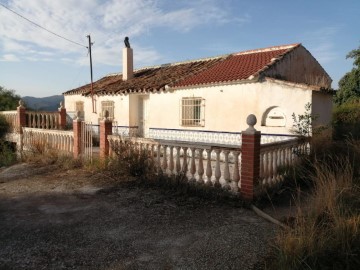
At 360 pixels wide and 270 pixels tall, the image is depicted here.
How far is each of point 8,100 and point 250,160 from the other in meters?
19.6

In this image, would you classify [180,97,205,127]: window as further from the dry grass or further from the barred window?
the barred window

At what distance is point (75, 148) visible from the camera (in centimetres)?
1005

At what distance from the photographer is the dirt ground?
371 cm

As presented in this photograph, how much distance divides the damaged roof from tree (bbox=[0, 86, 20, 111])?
5.93m

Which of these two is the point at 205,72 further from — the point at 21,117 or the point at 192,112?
the point at 21,117

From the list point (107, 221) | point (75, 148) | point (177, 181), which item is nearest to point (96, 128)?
point (75, 148)

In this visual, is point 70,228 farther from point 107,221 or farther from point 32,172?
point 32,172

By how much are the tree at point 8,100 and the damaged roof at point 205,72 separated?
5926 millimetres

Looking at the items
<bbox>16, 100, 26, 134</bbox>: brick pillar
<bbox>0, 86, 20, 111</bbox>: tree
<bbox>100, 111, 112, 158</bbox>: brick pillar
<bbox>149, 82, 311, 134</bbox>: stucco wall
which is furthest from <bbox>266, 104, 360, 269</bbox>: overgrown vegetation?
<bbox>0, 86, 20, 111</bbox>: tree

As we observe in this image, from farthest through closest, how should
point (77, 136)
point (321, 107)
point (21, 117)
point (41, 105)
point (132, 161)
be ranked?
point (41, 105) → point (21, 117) → point (321, 107) → point (77, 136) → point (132, 161)

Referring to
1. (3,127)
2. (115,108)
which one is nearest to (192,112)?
(115,108)

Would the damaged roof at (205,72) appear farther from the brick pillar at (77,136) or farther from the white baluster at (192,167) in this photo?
the white baluster at (192,167)

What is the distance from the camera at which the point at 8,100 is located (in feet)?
67.4

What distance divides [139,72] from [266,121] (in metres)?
10.6
